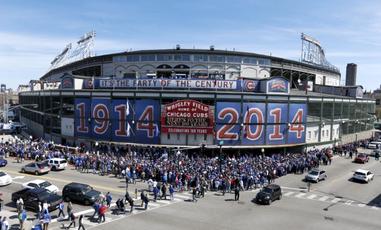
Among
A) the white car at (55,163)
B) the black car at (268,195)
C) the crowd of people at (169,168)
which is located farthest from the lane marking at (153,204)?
the white car at (55,163)

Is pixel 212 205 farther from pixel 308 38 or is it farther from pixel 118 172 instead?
pixel 308 38

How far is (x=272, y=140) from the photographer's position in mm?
50250

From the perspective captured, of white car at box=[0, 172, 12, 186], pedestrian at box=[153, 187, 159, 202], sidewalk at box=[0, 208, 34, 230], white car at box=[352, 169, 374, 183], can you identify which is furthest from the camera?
white car at box=[352, 169, 374, 183]

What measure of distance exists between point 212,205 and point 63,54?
123673 millimetres

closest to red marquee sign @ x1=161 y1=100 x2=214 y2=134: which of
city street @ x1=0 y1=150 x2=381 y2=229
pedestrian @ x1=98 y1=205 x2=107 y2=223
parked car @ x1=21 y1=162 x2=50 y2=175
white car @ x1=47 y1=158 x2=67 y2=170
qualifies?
city street @ x1=0 y1=150 x2=381 y2=229

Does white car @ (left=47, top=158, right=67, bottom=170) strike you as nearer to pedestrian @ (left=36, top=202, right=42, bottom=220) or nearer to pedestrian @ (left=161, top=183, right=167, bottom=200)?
pedestrian @ (left=36, top=202, right=42, bottom=220)

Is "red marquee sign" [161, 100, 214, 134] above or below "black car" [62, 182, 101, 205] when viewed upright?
above

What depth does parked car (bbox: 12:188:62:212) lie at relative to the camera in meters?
26.0

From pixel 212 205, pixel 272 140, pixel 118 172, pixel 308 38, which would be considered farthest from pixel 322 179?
pixel 308 38

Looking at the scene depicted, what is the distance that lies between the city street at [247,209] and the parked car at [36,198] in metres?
0.83

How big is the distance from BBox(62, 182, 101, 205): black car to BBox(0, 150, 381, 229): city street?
0.55m

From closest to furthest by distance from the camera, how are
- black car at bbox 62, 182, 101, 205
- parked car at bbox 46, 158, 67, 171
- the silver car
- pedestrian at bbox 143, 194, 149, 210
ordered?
pedestrian at bbox 143, 194, 149, 210
black car at bbox 62, 182, 101, 205
the silver car
parked car at bbox 46, 158, 67, 171

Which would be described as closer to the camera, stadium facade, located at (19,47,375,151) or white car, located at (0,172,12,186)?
white car, located at (0,172,12,186)

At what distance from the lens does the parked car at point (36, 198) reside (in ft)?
85.3
